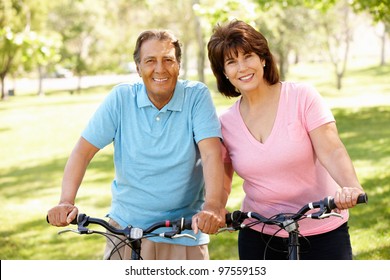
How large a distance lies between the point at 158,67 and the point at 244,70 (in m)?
0.41

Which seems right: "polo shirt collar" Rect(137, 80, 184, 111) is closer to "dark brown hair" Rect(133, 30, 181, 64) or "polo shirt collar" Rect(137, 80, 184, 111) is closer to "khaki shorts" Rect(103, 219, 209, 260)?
"dark brown hair" Rect(133, 30, 181, 64)

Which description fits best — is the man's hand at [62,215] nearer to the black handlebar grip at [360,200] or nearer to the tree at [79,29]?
the black handlebar grip at [360,200]

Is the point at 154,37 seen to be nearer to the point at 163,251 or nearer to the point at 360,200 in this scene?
the point at 163,251

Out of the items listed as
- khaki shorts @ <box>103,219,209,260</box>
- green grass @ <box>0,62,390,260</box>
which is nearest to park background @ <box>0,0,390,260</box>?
green grass @ <box>0,62,390,260</box>

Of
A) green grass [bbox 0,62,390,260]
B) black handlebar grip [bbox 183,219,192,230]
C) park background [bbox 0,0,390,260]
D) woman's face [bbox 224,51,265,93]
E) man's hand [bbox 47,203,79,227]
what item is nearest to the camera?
black handlebar grip [bbox 183,219,192,230]

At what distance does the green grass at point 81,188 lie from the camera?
314 inches

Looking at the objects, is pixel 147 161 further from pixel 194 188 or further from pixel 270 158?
pixel 270 158

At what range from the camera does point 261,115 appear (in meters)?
3.54

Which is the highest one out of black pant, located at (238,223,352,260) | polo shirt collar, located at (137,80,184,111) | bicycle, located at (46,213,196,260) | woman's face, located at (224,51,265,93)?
woman's face, located at (224,51,265,93)

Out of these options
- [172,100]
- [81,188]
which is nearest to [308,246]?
[172,100]

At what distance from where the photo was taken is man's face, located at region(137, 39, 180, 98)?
11.3 ft

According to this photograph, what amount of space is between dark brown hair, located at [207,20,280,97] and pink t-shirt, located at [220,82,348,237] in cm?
12

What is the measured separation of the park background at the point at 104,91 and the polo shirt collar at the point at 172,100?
377 centimetres

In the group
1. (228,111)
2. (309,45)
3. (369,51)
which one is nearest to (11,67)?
(309,45)
